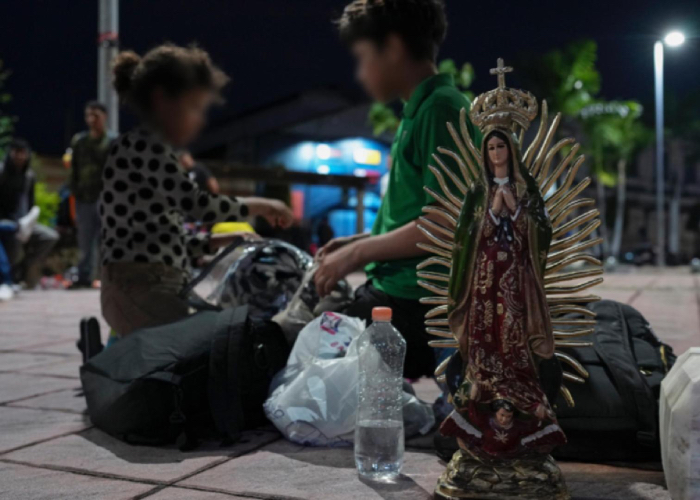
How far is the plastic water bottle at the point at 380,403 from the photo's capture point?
8.09ft

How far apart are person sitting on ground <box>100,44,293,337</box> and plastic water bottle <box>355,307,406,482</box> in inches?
46.3

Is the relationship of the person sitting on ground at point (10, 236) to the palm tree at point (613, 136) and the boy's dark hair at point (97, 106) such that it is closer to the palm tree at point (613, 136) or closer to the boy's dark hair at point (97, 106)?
the boy's dark hair at point (97, 106)

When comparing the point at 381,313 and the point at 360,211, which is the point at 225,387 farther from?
the point at 360,211

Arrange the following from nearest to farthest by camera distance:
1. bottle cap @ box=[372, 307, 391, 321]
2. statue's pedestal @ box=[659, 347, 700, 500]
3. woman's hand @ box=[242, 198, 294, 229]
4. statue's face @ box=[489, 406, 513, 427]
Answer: statue's pedestal @ box=[659, 347, 700, 500], statue's face @ box=[489, 406, 513, 427], bottle cap @ box=[372, 307, 391, 321], woman's hand @ box=[242, 198, 294, 229]

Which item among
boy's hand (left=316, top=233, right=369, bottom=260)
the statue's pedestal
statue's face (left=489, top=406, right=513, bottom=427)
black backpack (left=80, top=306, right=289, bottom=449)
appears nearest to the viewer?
the statue's pedestal

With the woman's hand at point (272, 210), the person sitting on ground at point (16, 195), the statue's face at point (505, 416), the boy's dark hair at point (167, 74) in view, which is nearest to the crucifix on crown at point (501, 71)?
the statue's face at point (505, 416)

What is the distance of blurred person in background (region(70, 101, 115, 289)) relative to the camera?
30.2 ft

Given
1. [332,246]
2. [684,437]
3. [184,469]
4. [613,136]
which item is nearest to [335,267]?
[332,246]

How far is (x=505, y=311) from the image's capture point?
199 centimetres

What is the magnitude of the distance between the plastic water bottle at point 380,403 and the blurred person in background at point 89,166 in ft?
23.4

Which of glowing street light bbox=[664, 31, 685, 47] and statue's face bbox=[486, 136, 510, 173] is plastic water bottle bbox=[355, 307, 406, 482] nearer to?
statue's face bbox=[486, 136, 510, 173]

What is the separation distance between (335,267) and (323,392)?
507 mm

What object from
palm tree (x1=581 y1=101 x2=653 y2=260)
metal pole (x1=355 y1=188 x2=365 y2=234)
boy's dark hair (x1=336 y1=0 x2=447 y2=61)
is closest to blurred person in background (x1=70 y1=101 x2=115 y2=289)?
boy's dark hair (x1=336 y1=0 x2=447 y2=61)

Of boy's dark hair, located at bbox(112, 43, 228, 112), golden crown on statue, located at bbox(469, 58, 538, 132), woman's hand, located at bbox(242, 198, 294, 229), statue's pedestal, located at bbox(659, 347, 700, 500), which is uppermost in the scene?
boy's dark hair, located at bbox(112, 43, 228, 112)
